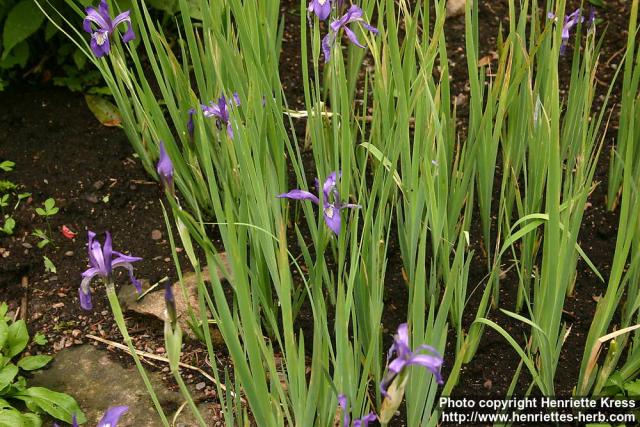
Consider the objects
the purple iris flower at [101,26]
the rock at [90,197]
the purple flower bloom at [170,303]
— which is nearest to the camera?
the purple flower bloom at [170,303]

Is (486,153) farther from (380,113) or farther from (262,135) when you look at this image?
(262,135)

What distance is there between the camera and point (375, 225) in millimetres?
1640

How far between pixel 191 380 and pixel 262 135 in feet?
2.50

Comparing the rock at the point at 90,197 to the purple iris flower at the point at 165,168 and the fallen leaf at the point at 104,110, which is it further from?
the purple iris flower at the point at 165,168

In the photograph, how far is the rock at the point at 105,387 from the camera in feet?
6.48

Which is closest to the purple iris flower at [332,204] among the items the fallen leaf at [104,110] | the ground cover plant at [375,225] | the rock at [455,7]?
the ground cover plant at [375,225]

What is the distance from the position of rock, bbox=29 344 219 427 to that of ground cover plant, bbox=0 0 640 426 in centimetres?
7

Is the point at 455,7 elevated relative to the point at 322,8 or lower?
lower

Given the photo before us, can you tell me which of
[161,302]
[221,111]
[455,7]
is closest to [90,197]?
[161,302]

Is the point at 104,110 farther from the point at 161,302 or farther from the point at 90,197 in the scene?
the point at 161,302

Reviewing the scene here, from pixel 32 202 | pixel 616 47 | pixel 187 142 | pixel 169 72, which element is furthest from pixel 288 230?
pixel 616 47

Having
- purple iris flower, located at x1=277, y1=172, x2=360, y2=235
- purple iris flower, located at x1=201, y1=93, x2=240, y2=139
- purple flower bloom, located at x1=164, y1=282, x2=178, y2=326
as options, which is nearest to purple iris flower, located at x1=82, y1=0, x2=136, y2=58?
purple iris flower, located at x1=201, y1=93, x2=240, y2=139

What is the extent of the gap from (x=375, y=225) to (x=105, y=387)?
95cm

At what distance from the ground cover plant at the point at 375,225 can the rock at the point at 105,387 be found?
0.07 metres
